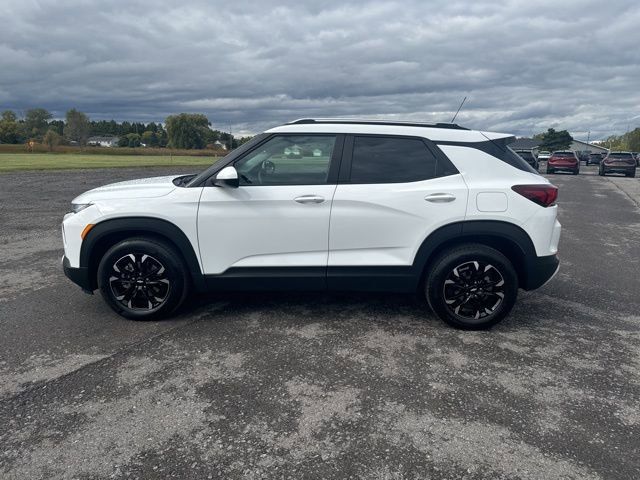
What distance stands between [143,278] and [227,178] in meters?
1.23

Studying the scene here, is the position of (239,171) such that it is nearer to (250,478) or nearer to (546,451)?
(250,478)

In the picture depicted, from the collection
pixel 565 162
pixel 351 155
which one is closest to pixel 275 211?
pixel 351 155

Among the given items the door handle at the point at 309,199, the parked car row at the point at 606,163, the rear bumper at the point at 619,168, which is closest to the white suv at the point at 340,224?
the door handle at the point at 309,199

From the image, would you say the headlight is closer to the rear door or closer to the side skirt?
the side skirt

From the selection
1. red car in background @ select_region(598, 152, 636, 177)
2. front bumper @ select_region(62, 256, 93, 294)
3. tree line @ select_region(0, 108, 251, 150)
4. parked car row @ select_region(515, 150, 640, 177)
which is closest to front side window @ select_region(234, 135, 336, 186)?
front bumper @ select_region(62, 256, 93, 294)

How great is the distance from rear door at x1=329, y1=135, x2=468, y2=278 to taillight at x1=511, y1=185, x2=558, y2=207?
462 mm

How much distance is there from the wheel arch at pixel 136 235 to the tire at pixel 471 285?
2.08m

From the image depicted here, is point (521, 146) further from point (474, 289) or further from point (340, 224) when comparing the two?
point (340, 224)

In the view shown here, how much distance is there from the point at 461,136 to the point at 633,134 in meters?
116

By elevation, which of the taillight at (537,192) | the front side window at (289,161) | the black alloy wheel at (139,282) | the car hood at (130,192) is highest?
the front side window at (289,161)

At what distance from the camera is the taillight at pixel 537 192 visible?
404 centimetres

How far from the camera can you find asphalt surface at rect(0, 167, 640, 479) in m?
2.55

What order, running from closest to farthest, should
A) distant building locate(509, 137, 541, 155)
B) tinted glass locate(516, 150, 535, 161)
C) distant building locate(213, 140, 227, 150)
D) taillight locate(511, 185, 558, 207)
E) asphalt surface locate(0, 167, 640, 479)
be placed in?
asphalt surface locate(0, 167, 640, 479)
taillight locate(511, 185, 558, 207)
distant building locate(509, 137, 541, 155)
tinted glass locate(516, 150, 535, 161)
distant building locate(213, 140, 227, 150)

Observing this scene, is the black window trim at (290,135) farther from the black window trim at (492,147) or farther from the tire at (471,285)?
the tire at (471,285)
